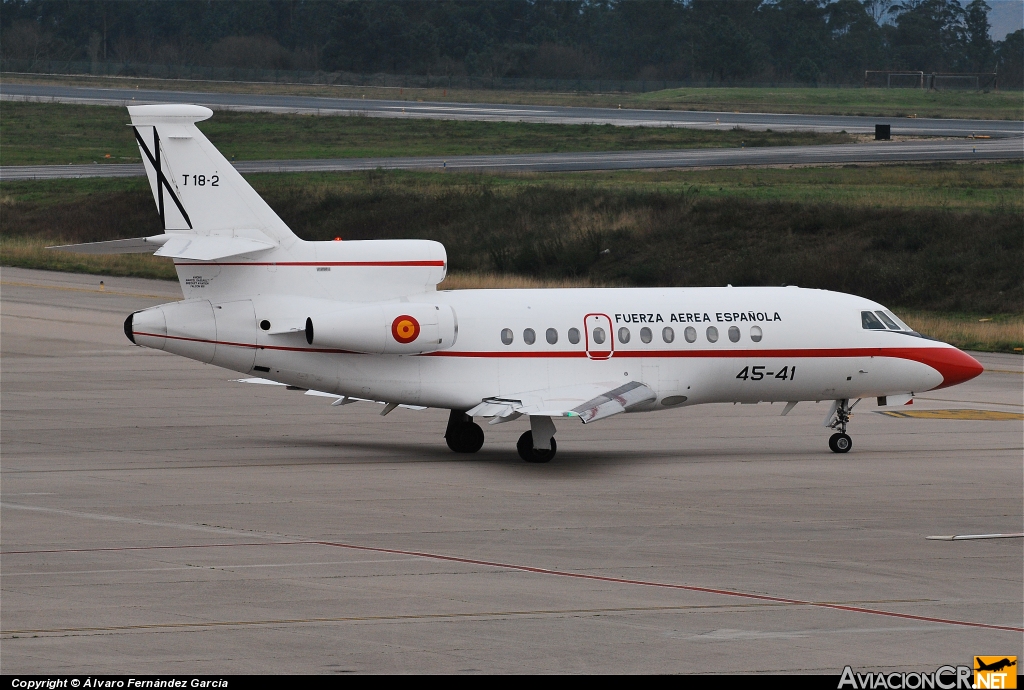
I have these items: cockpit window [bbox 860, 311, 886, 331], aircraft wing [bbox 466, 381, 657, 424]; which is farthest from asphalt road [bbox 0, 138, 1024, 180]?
aircraft wing [bbox 466, 381, 657, 424]

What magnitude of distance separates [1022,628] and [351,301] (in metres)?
14.0

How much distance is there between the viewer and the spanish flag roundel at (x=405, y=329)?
24783 millimetres

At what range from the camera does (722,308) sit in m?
26.8

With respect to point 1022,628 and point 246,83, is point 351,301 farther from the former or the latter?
point 246,83

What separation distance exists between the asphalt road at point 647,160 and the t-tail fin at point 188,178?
5139 centimetres

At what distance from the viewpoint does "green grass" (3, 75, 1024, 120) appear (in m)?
122

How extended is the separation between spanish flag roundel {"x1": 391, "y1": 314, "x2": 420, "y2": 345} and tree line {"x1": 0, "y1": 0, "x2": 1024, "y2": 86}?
471 feet

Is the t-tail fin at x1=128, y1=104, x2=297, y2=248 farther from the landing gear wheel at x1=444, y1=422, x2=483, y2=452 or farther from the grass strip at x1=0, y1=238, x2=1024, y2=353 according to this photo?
the grass strip at x1=0, y1=238, x2=1024, y2=353

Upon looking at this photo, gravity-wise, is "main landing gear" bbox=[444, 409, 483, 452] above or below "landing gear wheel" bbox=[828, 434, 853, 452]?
above

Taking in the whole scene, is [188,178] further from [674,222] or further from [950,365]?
[674,222]

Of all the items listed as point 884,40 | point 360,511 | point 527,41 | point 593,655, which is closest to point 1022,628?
point 593,655

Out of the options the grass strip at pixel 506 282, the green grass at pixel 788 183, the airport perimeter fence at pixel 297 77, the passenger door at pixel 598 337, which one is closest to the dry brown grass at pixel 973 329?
the grass strip at pixel 506 282

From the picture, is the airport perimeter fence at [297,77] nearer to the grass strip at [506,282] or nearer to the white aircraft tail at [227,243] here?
the grass strip at [506,282]

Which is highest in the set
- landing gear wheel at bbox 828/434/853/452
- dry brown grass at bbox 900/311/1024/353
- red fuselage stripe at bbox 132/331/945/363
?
red fuselage stripe at bbox 132/331/945/363
